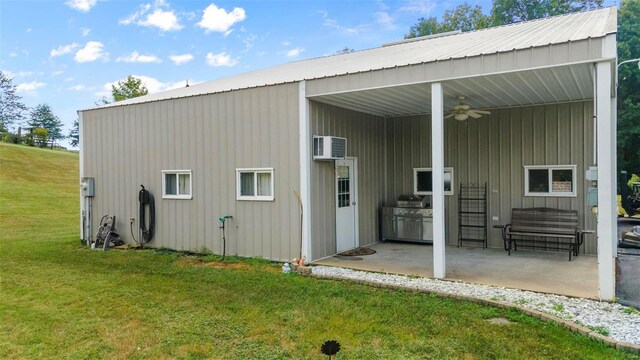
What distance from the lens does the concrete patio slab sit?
17.4 feet

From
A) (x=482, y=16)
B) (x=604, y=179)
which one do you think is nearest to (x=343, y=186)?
(x=604, y=179)

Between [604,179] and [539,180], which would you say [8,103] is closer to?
[539,180]

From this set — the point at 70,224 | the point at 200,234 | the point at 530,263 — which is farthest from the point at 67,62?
the point at 530,263

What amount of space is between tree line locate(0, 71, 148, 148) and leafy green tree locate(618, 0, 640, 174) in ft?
77.6

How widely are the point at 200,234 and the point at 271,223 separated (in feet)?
5.77

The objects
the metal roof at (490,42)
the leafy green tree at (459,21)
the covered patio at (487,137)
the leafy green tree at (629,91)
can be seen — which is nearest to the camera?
the covered patio at (487,137)

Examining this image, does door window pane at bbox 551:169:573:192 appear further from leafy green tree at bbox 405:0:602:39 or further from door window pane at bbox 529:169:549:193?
leafy green tree at bbox 405:0:602:39

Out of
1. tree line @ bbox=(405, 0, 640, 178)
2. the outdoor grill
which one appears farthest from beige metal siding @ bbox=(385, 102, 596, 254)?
tree line @ bbox=(405, 0, 640, 178)

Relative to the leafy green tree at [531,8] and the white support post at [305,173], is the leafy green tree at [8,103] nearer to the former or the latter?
the leafy green tree at [531,8]

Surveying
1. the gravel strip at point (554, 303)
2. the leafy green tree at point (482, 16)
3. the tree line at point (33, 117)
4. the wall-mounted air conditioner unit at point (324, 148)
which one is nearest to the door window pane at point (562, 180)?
the gravel strip at point (554, 303)

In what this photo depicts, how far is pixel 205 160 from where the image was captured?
8.04 meters

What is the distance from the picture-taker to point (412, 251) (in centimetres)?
781

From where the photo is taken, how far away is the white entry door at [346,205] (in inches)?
303

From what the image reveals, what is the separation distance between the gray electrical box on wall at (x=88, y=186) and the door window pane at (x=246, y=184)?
4.32 meters
